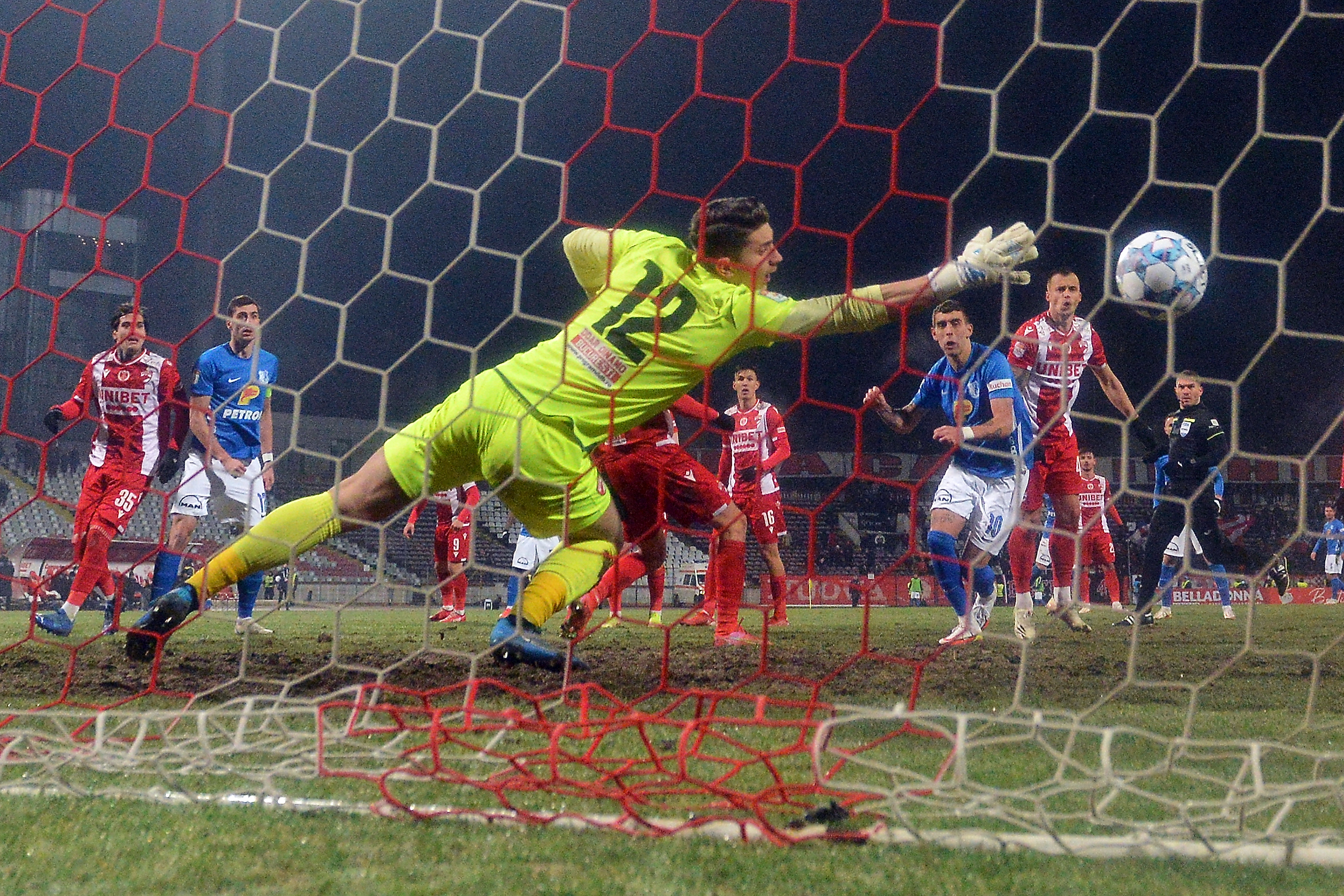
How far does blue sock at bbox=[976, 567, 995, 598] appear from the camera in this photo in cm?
478

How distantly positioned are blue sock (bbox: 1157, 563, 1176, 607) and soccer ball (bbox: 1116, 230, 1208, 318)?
144 centimetres

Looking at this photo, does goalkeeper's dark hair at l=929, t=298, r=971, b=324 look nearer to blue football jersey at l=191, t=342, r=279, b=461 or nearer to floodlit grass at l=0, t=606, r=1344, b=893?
floodlit grass at l=0, t=606, r=1344, b=893

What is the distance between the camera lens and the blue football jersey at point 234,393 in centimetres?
518

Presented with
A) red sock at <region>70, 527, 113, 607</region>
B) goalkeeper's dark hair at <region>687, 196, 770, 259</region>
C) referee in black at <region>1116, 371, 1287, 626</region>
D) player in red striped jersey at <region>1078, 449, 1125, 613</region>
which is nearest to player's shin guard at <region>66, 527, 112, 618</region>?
red sock at <region>70, 527, 113, 607</region>

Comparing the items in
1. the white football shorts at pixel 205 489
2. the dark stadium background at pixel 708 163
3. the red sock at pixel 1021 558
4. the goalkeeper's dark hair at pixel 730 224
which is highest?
the dark stadium background at pixel 708 163

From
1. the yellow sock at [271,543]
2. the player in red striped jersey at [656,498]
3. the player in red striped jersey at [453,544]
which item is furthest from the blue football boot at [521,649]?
the player in red striped jersey at [453,544]

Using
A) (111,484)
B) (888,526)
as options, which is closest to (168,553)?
(111,484)

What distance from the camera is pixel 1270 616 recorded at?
338 inches

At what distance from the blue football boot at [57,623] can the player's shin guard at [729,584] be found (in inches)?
117

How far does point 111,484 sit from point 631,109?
639 centimetres

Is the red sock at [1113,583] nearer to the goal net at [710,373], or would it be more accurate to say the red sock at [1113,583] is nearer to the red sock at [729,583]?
the goal net at [710,373]

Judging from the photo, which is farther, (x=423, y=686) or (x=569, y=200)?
(x=569, y=200)

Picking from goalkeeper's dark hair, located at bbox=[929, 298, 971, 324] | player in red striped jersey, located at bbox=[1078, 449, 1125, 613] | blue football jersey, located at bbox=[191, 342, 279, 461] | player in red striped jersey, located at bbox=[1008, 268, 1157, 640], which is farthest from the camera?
player in red striped jersey, located at bbox=[1078, 449, 1125, 613]

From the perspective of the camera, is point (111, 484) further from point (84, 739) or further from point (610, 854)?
point (610, 854)
